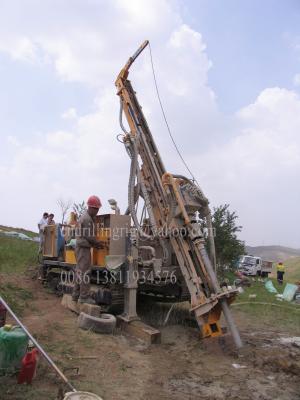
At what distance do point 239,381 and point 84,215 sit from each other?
389 centimetres

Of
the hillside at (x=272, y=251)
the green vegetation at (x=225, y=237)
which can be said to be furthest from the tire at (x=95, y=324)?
the hillside at (x=272, y=251)

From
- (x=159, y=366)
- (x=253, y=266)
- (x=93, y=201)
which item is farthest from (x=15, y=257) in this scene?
(x=253, y=266)

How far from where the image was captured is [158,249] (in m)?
8.02

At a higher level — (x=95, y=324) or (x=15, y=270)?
(x=15, y=270)

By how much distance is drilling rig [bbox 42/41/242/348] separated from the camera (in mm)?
6818

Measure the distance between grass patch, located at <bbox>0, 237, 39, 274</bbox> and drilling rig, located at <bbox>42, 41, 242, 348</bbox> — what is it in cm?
308

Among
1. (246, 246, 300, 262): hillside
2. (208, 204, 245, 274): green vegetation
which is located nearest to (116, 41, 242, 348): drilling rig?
(208, 204, 245, 274): green vegetation

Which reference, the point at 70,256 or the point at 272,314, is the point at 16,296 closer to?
the point at 70,256

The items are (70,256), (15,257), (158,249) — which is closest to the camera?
(158,249)

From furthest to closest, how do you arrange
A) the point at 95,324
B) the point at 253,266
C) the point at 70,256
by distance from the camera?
the point at 253,266, the point at 70,256, the point at 95,324

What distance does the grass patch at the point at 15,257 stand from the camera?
11160 millimetres

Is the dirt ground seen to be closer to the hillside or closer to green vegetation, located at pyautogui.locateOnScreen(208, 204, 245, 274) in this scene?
green vegetation, located at pyautogui.locateOnScreen(208, 204, 245, 274)

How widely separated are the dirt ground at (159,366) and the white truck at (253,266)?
20650mm

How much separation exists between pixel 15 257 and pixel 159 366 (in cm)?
792
